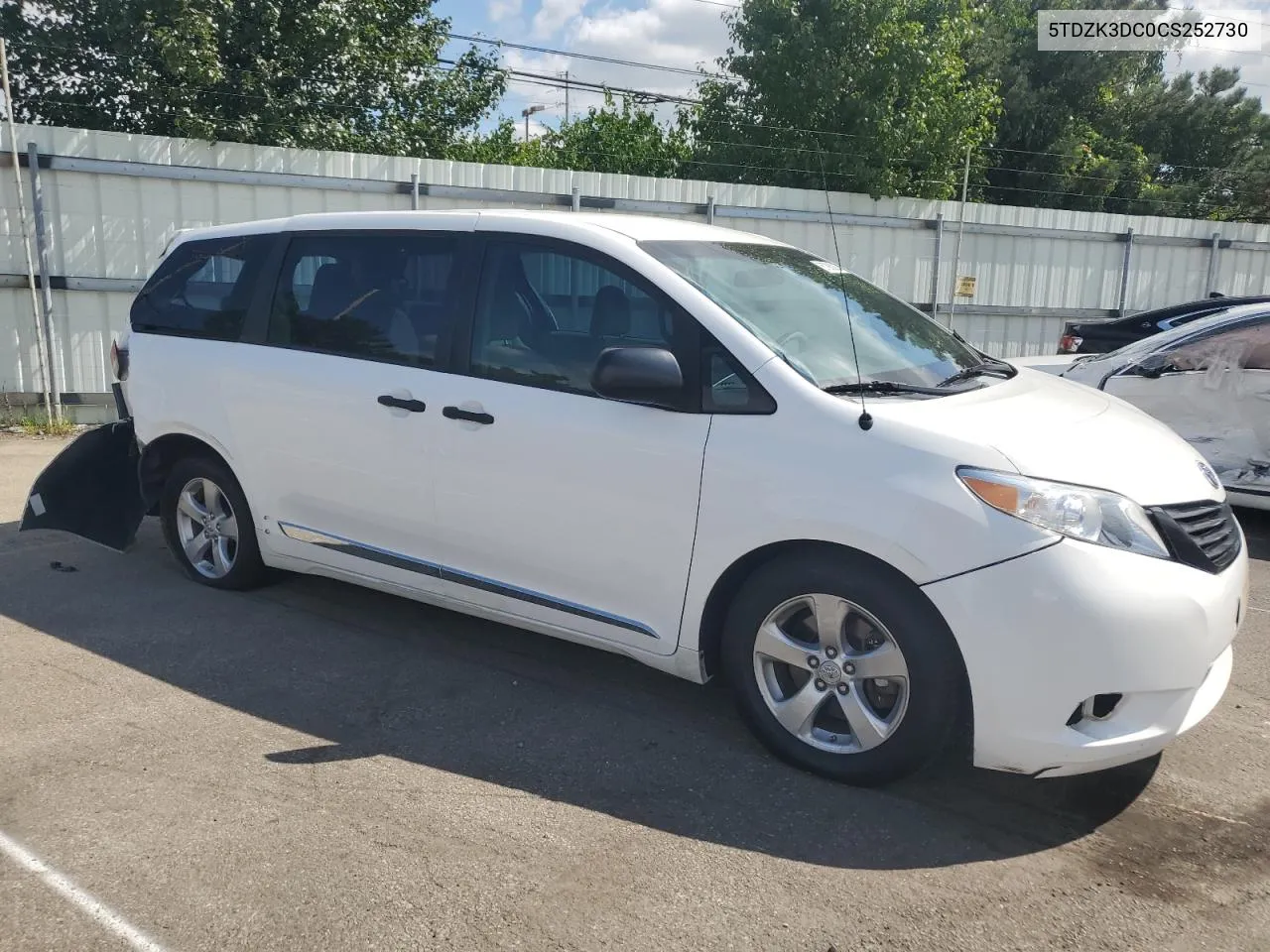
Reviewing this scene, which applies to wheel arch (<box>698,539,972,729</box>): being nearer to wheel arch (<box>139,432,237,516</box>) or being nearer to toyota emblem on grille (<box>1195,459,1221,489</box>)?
toyota emblem on grille (<box>1195,459,1221,489</box>)

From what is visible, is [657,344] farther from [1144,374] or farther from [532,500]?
[1144,374]

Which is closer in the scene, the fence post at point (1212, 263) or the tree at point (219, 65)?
the tree at point (219, 65)

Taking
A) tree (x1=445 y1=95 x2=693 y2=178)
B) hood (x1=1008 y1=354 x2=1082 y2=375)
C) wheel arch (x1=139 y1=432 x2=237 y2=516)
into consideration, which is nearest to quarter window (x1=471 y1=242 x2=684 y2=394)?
wheel arch (x1=139 y1=432 x2=237 y2=516)

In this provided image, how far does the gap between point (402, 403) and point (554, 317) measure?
2.38 ft

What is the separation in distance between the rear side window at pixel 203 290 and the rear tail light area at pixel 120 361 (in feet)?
0.54

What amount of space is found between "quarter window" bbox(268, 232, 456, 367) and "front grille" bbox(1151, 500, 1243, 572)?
270cm

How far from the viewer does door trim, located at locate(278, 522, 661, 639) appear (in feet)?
12.8

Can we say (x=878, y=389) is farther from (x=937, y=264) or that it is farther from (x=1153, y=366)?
(x=937, y=264)

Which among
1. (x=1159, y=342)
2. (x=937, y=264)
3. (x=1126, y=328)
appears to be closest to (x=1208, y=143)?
(x=937, y=264)

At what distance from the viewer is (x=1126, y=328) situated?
395 inches

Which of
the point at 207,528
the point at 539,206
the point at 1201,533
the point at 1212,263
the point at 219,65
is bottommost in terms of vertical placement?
the point at 207,528

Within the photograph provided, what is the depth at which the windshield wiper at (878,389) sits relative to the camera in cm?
358

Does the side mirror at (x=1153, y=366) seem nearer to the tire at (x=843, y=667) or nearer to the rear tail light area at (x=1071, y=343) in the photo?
the rear tail light area at (x=1071, y=343)

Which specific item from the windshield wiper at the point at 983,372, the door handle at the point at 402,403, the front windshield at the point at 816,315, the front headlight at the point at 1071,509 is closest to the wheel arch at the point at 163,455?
the door handle at the point at 402,403
